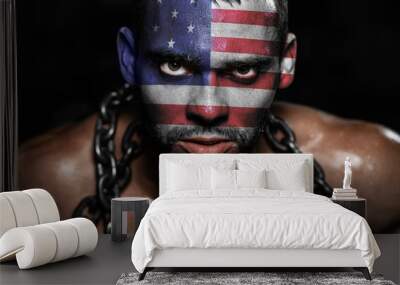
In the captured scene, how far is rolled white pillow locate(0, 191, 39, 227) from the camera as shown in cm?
457

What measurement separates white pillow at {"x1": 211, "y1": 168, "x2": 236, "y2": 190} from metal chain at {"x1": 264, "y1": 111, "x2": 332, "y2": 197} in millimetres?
645

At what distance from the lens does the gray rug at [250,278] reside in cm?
397

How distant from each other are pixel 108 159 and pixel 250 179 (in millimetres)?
1298

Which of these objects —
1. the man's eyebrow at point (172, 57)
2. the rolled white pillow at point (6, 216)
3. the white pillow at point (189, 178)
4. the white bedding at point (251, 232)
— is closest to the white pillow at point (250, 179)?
the white pillow at point (189, 178)

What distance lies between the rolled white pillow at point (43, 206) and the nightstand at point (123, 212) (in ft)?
2.01

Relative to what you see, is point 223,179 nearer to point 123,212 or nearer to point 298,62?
point 123,212

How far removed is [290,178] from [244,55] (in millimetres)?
1176

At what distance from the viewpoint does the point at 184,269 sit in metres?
4.35

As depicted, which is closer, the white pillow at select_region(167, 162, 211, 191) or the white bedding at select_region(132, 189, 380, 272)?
the white bedding at select_region(132, 189, 380, 272)

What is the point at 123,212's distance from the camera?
538 cm

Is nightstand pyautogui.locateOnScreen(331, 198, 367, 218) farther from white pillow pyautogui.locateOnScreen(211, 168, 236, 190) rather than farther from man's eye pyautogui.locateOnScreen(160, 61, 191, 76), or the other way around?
man's eye pyautogui.locateOnScreen(160, 61, 191, 76)

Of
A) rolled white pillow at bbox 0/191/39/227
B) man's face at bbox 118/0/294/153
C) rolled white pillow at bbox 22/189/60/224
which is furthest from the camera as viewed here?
man's face at bbox 118/0/294/153

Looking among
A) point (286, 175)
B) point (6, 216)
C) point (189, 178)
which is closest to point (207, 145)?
point (189, 178)

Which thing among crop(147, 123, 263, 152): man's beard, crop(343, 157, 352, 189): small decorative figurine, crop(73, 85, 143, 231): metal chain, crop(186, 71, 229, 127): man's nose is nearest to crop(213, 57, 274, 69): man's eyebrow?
crop(186, 71, 229, 127): man's nose
